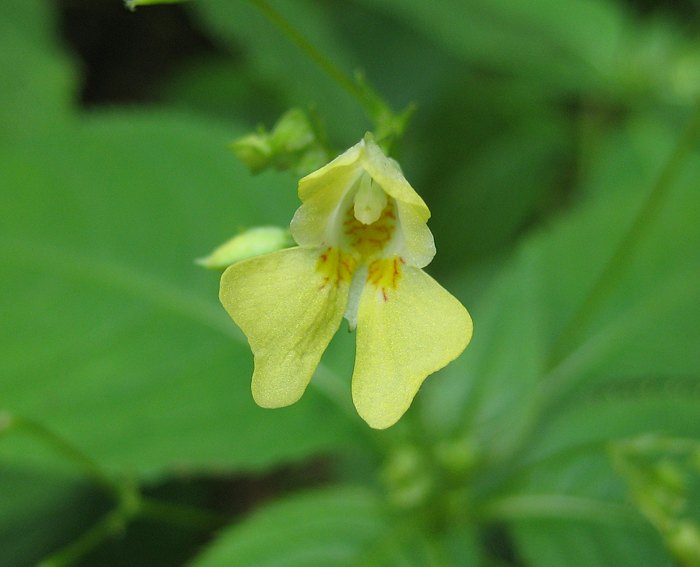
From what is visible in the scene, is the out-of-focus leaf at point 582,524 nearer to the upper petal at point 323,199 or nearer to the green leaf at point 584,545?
the green leaf at point 584,545

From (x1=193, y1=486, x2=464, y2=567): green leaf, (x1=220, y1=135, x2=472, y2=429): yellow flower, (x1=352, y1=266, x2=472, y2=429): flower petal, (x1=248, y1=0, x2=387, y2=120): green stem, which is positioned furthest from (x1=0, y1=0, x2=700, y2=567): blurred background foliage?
(x1=352, y1=266, x2=472, y2=429): flower petal

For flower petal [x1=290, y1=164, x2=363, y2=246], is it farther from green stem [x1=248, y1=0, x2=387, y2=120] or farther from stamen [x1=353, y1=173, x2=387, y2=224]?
green stem [x1=248, y1=0, x2=387, y2=120]

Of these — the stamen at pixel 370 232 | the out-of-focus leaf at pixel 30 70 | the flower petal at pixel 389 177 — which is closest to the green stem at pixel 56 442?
the stamen at pixel 370 232

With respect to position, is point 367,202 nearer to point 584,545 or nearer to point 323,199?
point 323,199

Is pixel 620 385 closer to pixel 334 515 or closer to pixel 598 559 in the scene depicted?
pixel 598 559

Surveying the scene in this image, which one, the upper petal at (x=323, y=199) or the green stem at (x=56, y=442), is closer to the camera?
the upper petal at (x=323, y=199)

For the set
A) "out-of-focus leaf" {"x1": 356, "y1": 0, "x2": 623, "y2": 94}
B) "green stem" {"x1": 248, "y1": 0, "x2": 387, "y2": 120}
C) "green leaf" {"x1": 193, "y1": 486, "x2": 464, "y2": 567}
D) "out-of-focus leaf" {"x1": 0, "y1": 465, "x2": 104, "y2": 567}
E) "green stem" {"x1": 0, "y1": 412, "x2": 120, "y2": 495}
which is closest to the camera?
"green stem" {"x1": 248, "y1": 0, "x2": 387, "y2": 120}

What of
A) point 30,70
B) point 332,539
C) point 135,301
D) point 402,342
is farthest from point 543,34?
point 402,342

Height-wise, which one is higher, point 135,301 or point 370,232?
point 135,301
